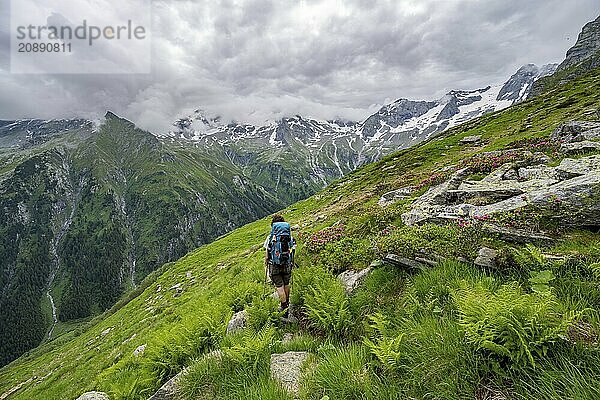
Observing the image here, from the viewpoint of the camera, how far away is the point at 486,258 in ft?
23.0

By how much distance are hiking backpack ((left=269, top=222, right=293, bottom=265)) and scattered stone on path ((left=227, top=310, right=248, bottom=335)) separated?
78.6 inches

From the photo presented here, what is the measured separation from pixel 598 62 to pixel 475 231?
215 metres

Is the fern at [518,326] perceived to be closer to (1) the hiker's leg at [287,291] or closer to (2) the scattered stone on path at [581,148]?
(1) the hiker's leg at [287,291]

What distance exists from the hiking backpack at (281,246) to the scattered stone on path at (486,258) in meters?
5.69

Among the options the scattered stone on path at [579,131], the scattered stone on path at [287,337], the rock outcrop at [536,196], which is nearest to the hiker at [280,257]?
the scattered stone on path at [287,337]

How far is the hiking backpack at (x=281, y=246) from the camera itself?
34.3 ft

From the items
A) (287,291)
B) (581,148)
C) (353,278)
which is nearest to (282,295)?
(287,291)

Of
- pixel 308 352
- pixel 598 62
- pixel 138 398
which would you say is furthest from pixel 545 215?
pixel 598 62

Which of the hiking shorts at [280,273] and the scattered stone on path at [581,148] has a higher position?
the scattered stone on path at [581,148]

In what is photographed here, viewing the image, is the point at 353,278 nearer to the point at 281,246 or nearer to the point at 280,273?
the point at 280,273

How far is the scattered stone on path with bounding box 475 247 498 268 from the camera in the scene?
6877 millimetres

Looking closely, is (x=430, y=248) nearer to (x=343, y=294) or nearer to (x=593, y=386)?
(x=343, y=294)

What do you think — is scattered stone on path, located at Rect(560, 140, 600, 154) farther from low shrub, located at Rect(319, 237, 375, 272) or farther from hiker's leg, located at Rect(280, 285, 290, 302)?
hiker's leg, located at Rect(280, 285, 290, 302)

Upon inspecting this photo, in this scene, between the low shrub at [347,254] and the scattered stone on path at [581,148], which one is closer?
the low shrub at [347,254]
